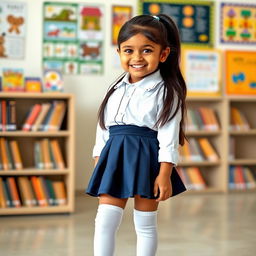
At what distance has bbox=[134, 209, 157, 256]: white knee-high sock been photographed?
2.09 metres

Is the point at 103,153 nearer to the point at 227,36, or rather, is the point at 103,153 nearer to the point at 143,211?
the point at 143,211

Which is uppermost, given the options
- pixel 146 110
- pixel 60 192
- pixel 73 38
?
pixel 73 38

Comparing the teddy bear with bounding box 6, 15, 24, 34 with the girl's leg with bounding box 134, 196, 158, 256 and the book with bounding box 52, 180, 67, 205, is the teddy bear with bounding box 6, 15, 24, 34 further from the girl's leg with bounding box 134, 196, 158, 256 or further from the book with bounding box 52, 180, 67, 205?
the girl's leg with bounding box 134, 196, 158, 256

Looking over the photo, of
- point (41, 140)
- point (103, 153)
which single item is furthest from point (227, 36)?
point (103, 153)

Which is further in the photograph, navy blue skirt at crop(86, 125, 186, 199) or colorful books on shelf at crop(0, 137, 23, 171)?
colorful books on shelf at crop(0, 137, 23, 171)

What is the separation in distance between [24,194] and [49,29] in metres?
1.72

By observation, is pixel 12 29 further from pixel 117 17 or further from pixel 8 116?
pixel 8 116

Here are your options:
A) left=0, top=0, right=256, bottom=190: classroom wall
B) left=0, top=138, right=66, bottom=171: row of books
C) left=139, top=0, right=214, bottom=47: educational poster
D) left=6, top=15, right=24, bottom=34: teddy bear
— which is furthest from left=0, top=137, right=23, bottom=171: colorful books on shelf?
left=139, top=0, right=214, bottom=47: educational poster

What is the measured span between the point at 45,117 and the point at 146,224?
2570 millimetres

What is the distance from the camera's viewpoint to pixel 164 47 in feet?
6.84

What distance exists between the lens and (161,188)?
2.02 metres

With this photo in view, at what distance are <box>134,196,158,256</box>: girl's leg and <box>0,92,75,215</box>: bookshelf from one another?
2303 millimetres

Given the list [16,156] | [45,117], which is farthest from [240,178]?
[16,156]

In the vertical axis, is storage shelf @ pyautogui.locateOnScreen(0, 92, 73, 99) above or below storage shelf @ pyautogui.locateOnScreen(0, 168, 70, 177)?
above
